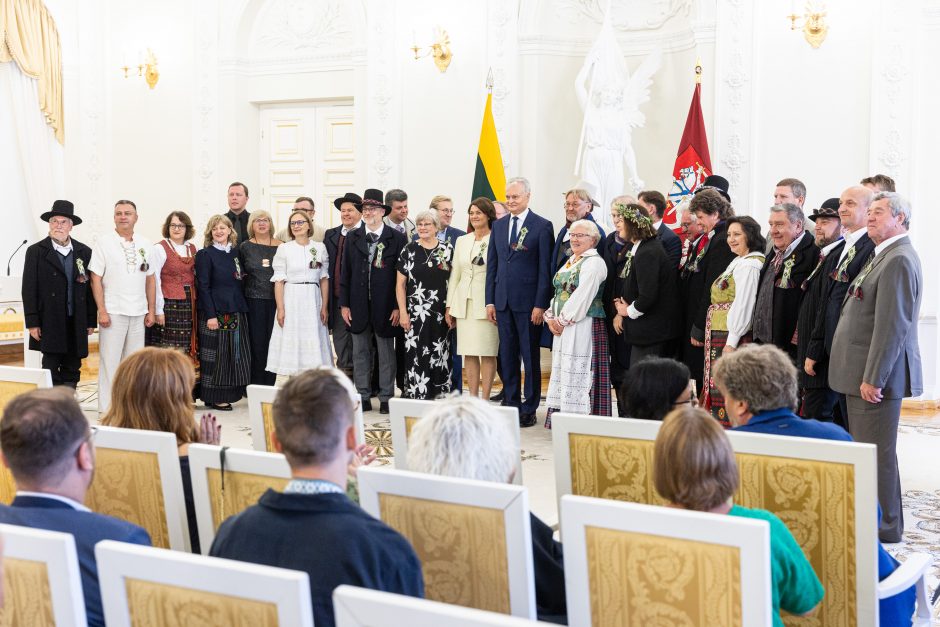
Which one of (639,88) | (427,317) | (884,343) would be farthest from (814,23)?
(884,343)

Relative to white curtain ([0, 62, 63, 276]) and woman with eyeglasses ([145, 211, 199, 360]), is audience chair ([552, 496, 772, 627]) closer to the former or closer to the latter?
woman with eyeglasses ([145, 211, 199, 360])

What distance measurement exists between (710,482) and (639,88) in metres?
6.82

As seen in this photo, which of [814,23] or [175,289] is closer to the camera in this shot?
[175,289]

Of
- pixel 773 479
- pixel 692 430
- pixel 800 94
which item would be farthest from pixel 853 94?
pixel 692 430

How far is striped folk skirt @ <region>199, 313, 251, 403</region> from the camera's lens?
686 centimetres

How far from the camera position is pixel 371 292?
6754 millimetres

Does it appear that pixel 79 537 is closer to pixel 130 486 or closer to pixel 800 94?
pixel 130 486

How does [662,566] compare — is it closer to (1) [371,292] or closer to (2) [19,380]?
(2) [19,380]

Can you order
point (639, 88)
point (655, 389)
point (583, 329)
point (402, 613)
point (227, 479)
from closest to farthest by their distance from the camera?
1. point (402, 613)
2. point (227, 479)
3. point (655, 389)
4. point (583, 329)
5. point (639, 88)

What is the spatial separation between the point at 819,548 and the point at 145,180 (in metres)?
9.14

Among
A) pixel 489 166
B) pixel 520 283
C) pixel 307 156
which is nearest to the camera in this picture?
pixel 520 283

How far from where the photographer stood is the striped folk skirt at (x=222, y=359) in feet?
22.5

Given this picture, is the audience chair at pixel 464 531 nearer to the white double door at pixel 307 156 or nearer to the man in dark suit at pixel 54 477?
the man in dark suit at pixel 54 477

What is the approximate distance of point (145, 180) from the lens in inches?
402
